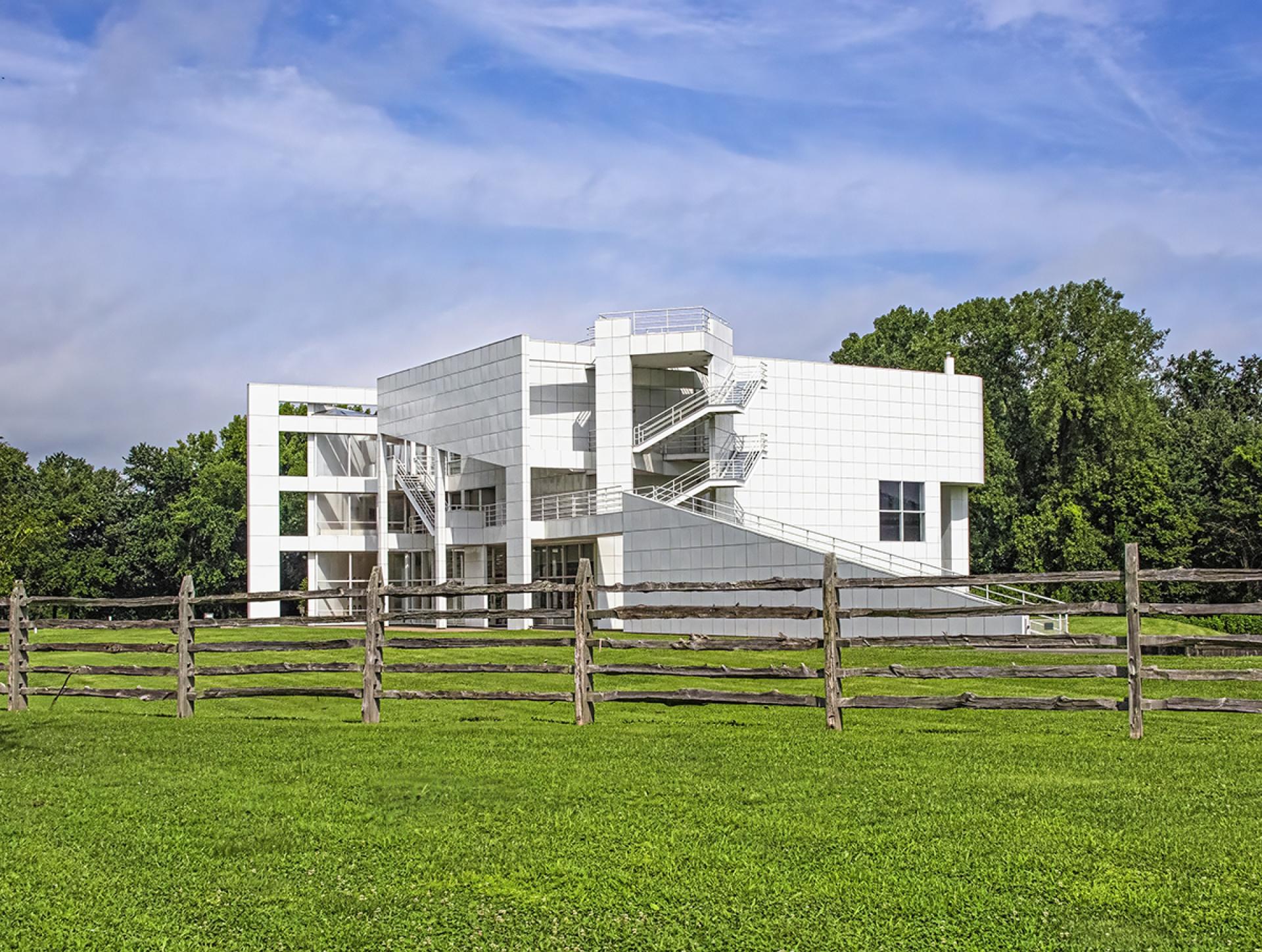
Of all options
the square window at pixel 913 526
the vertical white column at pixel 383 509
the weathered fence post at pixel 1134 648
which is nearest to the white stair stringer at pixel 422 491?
the vertical white column at pixel 383 509

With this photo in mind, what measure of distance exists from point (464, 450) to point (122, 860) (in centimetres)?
4166

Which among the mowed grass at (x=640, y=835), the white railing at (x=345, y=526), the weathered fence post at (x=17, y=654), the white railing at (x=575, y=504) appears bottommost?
the mowed grass at (x=640, y=835)

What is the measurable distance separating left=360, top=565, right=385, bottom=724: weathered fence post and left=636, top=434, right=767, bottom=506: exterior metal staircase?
2813 cm

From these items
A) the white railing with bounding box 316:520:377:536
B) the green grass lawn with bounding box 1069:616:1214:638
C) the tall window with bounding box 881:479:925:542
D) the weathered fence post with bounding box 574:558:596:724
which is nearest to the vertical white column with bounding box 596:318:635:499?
the tall window with bounding box 881:479:925:542

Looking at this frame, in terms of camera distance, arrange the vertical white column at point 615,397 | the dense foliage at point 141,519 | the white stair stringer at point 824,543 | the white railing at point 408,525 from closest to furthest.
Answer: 1. the white stair stringer at point 824,543
2. the vertical white column at point 615,397
3. the white railing at point 408,525
4. the dense foliage at point 141,519

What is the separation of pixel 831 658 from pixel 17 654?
1171 centimetres

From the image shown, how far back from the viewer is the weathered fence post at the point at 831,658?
13.9 m

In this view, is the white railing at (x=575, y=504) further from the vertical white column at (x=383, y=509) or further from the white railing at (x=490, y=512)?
the vertical white column at (x=383, y=509)

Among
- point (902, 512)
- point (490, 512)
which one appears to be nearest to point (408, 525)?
point (490, 512)

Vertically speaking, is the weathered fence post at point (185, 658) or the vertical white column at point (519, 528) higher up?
the vertical white column at point (519, 528)

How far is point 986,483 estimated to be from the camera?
64438mm

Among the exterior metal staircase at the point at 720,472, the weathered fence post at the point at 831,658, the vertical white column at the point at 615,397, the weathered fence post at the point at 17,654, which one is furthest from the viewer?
the vertical white column at the point at 615,397

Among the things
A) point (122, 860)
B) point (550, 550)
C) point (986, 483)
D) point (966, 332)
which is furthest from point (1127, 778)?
point (966, 332)

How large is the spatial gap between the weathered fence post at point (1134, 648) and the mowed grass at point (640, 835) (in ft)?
0.99
